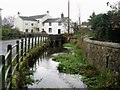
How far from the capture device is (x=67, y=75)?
12.3 meters

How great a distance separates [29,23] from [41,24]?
185 inches

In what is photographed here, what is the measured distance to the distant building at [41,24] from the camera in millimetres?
96375

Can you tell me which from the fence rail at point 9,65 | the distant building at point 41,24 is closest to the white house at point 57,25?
the distant building at point 41,24

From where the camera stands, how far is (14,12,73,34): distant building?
316ft

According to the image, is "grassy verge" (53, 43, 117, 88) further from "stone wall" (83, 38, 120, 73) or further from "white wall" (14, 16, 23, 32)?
"white wall" (14, 16, 23, 32)

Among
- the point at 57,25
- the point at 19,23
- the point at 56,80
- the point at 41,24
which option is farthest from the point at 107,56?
the point at 41,24

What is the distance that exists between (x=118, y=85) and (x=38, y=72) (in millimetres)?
4671

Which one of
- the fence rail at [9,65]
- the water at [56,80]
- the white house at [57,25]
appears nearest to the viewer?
the fence rail at [9,65]

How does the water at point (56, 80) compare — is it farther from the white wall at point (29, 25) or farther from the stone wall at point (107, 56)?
the white wall at point (29, 25)

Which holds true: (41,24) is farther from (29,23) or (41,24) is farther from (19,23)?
(19,23)

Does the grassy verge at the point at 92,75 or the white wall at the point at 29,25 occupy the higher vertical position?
the white wall at the point at 29,25

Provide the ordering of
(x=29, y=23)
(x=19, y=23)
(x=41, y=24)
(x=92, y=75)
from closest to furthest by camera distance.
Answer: (x=92, y=75), (x=19, y=23), (x=29, y=23), (x=41, y=24)

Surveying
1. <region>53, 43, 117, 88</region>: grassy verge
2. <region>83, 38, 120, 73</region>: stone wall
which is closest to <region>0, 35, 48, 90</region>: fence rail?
<region>53, 43, 117, 88</region>: grassy verge

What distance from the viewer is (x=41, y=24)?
346ft
